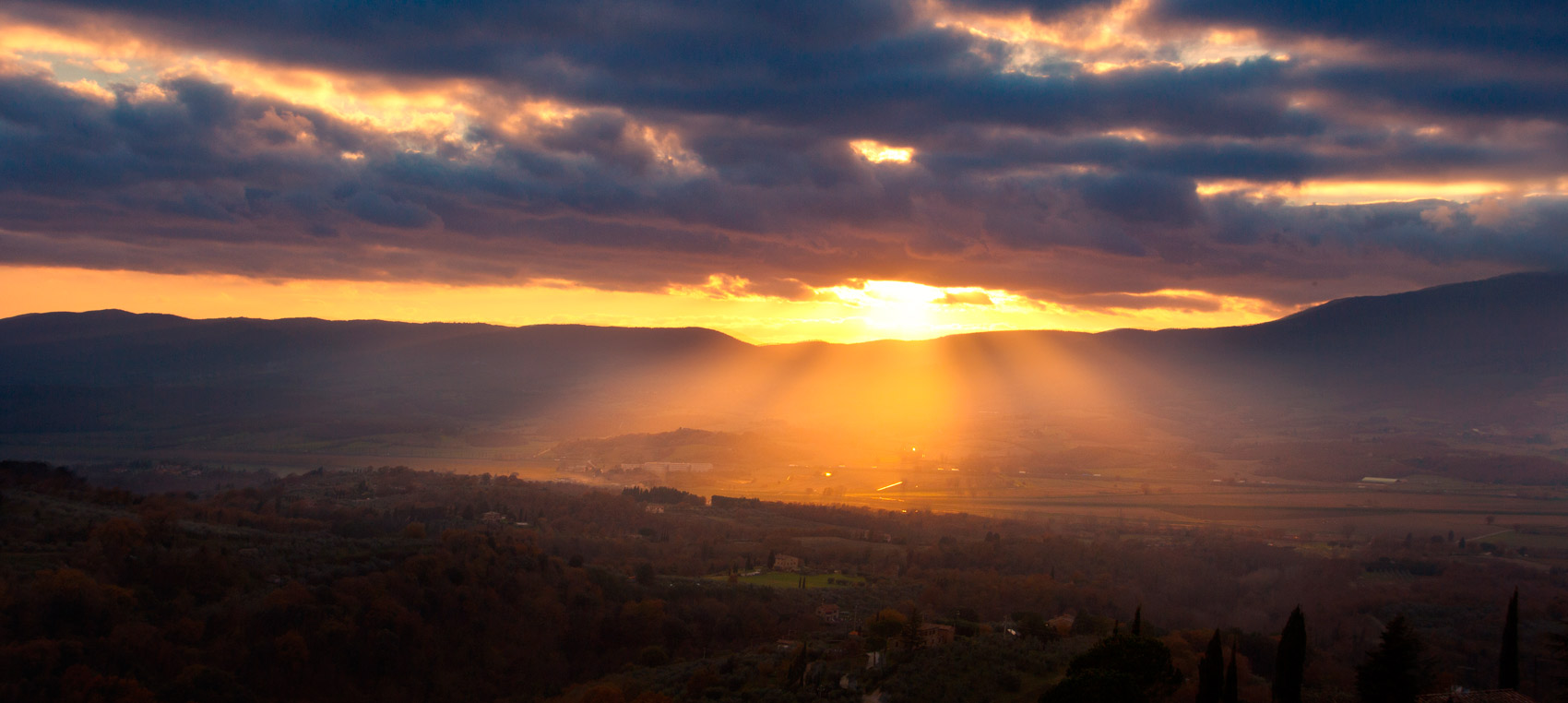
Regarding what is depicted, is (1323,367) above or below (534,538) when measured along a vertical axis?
above

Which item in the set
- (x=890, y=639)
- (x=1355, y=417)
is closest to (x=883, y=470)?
(x=1355, y=417)

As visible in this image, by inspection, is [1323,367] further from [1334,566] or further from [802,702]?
[802,702]

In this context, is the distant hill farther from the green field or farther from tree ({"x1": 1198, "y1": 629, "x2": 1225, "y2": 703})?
tree ({"x1": 1198, "y1": 629, "x2": 1225, "y2": 703})

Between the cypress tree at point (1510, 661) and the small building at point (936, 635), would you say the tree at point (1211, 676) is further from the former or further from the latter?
the small building at point (936, 635)

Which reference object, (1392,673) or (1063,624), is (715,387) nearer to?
(1063,624)

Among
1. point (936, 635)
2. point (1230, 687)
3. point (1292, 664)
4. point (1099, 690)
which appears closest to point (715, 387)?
point (936, 635)

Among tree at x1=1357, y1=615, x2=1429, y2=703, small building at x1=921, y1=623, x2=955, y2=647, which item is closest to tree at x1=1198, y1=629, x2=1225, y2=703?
tree at x1=1357, y1=615, x2=1429, y2=703

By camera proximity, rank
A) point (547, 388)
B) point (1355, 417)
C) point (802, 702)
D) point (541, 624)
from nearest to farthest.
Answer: point (802, 702) < point (541, 624) < point (1355, 417) < point (547, 388)
